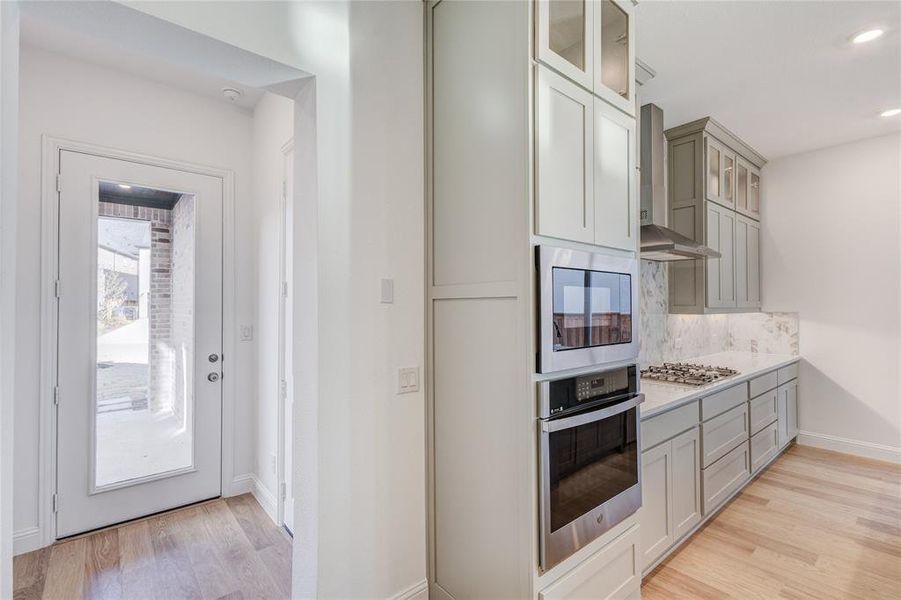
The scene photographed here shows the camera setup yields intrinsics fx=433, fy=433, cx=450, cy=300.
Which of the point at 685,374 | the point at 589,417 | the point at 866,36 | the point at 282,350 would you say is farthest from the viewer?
the point at 685,374

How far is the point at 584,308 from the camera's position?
164 cm

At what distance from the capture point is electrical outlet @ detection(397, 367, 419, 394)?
1.78m

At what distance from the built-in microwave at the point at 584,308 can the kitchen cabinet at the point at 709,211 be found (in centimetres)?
203

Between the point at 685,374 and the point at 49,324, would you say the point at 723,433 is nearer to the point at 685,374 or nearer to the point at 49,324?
the point at 685,374

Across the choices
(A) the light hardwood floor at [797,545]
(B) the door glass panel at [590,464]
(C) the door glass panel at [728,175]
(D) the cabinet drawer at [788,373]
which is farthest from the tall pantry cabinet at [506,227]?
(D) the cabinet drawer at [788,373]

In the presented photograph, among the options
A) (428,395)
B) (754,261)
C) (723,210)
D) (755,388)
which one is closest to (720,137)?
(723,210)

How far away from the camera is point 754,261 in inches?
169

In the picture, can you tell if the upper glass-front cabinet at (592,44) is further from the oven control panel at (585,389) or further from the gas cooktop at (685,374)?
the gas cooktop at (685,374)

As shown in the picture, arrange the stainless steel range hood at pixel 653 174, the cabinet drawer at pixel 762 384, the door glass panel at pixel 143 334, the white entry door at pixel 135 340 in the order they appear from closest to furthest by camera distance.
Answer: the white entry door at pixel 135 340 → the door glass panel at pixel 143 334 → the stainless steel range hood at pixel 653 174 → the cabinet drawer at pixel 762 384

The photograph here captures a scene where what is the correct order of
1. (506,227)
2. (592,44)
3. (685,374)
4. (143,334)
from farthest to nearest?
1. (685,374)
2. (143,334)
3. (592,44)
4. (506,227)

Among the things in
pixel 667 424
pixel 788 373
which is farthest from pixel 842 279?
pixel 667 424

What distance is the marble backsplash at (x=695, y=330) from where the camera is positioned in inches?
138

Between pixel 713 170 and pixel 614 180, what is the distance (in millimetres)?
2369

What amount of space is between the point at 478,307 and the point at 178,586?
2.04m
